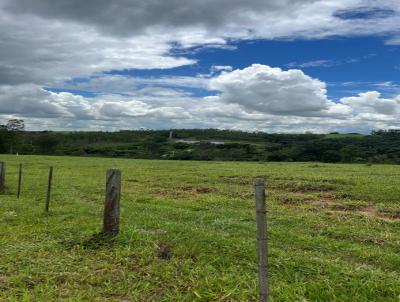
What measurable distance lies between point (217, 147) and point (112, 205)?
106 meters

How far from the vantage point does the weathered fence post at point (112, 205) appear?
8.52 meters

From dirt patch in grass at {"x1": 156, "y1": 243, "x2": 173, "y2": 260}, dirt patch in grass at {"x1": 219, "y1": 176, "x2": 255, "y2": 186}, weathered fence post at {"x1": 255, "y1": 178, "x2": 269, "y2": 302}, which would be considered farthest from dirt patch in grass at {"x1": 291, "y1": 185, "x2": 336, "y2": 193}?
weathered fence post at {"x1": 255, "y1": 178, "x2": 269, "y2": 302}

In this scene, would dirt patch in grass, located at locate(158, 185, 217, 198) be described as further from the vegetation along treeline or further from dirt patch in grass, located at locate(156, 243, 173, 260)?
the vegetation along treeline

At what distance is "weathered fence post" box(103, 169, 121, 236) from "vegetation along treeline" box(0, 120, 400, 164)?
57.3 metres

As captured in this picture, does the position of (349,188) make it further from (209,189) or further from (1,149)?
(1,149)

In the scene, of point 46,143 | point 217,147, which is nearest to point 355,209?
point 217,147

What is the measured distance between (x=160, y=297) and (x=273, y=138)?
146 meters

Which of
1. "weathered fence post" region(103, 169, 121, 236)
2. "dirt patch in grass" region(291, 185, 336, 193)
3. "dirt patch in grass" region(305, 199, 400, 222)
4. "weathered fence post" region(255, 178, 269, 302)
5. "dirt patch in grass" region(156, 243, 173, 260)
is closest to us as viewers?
"weathered fence post" region(255, 178, 269, 302)

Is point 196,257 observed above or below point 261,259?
below

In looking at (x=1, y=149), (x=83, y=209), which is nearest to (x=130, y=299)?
(x=83, y=209)

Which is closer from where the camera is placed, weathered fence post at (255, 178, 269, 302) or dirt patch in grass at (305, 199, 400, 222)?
weathered fence post at (255, 178, 269, 302)

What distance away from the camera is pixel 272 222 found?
1200 centimetres

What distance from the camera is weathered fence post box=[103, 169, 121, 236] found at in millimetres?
8523

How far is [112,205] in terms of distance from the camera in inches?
337
